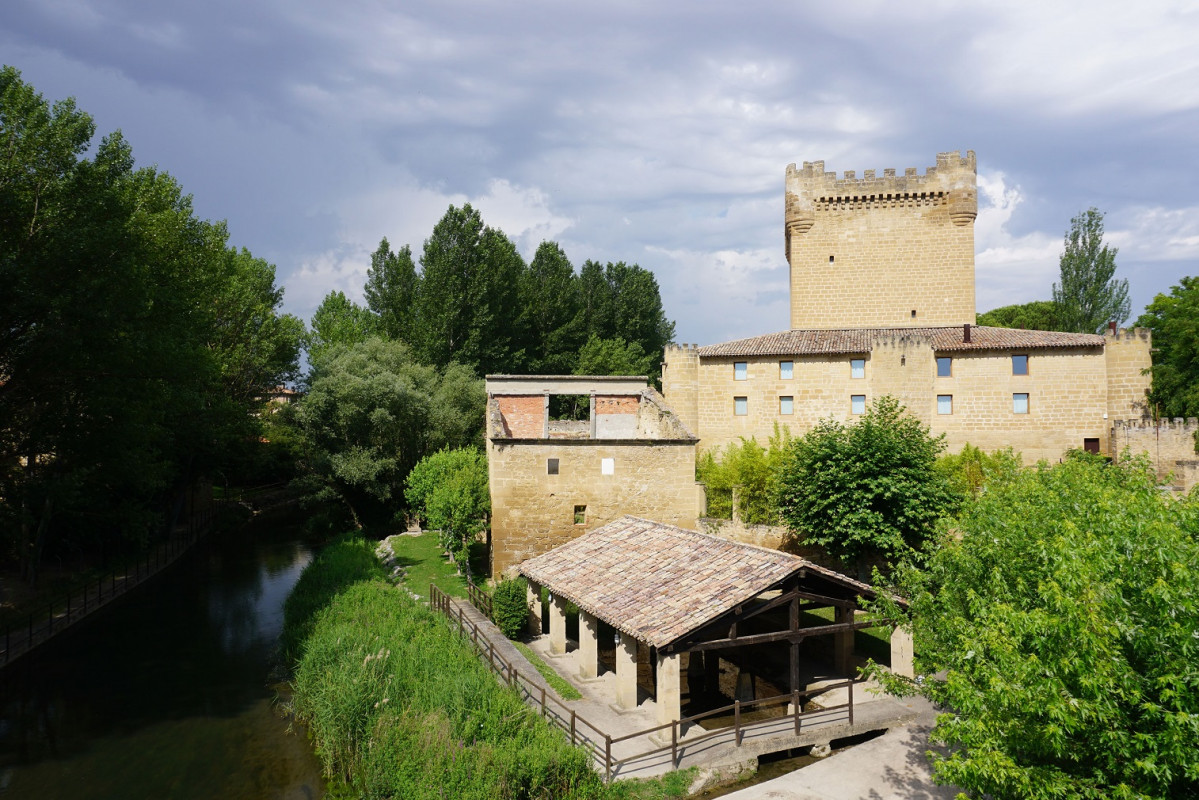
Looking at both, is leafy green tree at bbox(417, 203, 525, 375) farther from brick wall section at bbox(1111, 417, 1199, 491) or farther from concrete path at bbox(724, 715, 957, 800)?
concrete path at bbox(724, 715, 957, 800)

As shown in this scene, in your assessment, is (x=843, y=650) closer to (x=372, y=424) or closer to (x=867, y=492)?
(x=867, y=492)

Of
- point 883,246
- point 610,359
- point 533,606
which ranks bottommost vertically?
point 533,606

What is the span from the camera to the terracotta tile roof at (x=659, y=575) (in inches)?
478

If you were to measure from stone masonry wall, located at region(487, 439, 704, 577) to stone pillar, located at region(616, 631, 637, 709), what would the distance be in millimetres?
7911

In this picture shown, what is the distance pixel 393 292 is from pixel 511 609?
2985 centimetres

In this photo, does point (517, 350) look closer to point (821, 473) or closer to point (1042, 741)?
point (821, 473)

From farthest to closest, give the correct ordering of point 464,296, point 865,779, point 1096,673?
point 464,296, point 865,779, point 1096,673

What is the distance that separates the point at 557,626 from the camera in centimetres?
1662

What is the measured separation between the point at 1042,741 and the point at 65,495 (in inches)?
872

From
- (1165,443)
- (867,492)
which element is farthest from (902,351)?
(867,492)

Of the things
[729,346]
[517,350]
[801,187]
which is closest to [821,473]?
[729,346]

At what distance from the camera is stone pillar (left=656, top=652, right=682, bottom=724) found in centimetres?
1191

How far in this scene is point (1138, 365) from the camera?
27.4 meters

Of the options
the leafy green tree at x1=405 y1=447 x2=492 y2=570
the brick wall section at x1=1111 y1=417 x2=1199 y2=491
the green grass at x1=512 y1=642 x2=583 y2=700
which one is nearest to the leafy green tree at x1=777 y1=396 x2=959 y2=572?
the green grass at x1=512 y1=642 x2=583 y2=700
